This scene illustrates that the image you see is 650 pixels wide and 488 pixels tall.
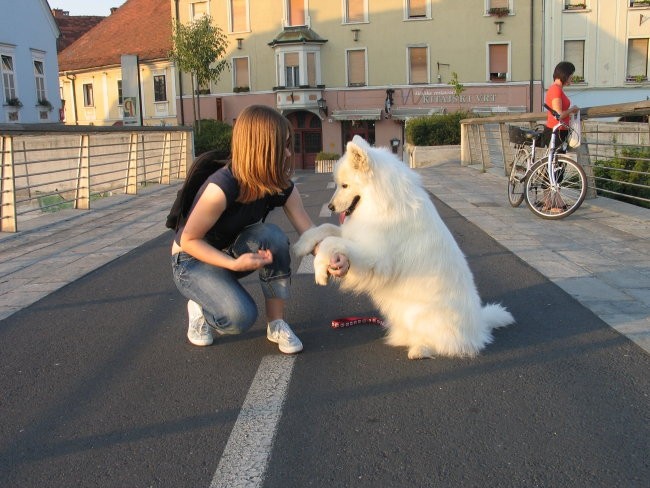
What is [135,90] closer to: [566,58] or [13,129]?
[13,129]

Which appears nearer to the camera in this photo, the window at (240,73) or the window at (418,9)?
the window at (418,9)

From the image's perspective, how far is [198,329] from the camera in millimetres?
4328

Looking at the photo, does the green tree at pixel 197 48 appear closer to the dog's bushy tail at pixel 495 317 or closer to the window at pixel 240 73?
the window at pixel 240 73

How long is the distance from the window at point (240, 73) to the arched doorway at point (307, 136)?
3866 mm

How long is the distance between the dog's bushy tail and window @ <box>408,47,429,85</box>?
42641 mm

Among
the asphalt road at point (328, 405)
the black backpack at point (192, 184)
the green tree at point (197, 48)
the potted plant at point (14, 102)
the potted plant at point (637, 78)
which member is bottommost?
the asphalt road at point (328, 405)

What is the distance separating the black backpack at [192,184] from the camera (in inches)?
163

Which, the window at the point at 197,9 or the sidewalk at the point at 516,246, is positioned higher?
the window at the point at 197,9

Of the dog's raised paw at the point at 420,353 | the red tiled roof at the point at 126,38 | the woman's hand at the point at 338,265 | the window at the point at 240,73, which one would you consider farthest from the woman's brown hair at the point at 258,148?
the red tiled roof at the point at 126,38

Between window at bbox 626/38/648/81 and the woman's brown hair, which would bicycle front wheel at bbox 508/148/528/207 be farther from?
window at bbox 626/38/648/81

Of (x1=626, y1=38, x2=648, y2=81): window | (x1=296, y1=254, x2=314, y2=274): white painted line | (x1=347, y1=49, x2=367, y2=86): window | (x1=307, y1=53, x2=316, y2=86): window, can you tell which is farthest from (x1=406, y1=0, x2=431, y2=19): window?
(x1=296, y1=254, x2=314, y2=274): white painted line

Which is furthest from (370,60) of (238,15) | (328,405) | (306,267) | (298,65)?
(328,405)

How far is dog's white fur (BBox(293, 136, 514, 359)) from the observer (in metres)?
3.78

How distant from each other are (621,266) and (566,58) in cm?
4115
